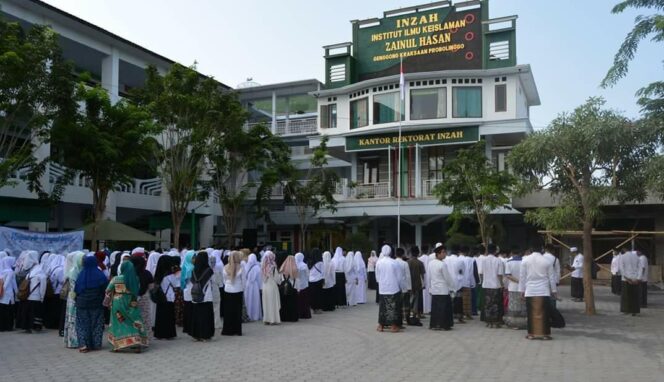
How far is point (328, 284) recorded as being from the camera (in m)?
15.1

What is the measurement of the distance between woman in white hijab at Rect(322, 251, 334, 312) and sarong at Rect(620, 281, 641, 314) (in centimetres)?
690

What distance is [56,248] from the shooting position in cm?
1425

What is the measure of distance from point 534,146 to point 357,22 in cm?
1896

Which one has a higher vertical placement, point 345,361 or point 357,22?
point 357,22

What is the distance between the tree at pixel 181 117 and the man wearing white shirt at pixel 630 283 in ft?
44.5

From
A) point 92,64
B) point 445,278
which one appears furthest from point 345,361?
point 92,64

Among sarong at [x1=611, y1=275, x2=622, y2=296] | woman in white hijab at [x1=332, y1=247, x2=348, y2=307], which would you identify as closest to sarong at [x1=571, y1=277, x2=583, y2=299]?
sarong at [x1=611, y1=275, x2=622, y2=296]

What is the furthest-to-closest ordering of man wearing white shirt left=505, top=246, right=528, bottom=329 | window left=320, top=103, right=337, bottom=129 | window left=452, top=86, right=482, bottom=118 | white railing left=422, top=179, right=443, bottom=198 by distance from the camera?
window left=320, top=103, right=337, bottom=129, white railing left=422, top=179, right=443, bottom=198, window left=452, top=86, right=482, bottom=118, man wearing white shirt left=505, top=246, right=528, bottom=329

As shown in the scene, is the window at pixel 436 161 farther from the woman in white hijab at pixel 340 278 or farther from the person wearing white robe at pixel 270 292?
the person wearing white robe at pixel 270 292

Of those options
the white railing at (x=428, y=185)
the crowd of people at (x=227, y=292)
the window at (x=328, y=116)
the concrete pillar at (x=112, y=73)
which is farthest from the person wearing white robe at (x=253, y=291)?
the window at (x=328, y=116)

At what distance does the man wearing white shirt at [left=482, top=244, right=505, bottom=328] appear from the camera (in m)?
12.0

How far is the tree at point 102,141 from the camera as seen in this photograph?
17.2 m

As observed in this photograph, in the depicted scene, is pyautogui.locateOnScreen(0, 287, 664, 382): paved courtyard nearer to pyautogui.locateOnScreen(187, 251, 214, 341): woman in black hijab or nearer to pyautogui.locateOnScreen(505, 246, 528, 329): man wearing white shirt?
pyautogui.locateOnScreen(187, 251, 214, 341): woman in black hijab

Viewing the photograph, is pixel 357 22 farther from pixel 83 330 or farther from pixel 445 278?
pixel 83 330
